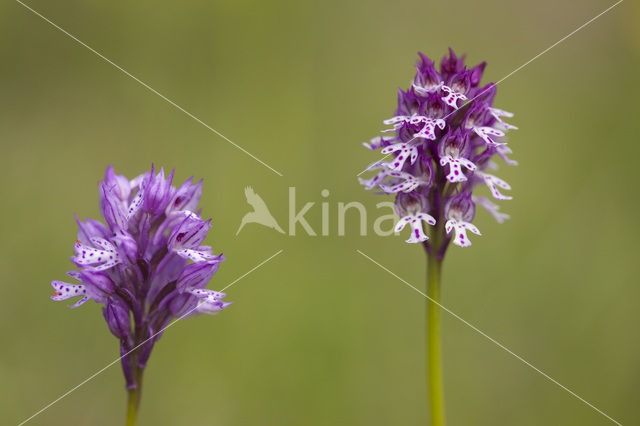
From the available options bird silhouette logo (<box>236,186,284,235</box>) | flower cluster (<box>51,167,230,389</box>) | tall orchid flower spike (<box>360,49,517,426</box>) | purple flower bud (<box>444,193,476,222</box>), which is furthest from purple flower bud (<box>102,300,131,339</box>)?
bird silhouette logo (<box>236,186,284,235</box>)

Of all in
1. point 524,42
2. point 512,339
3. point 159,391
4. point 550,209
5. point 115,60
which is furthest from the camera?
point 524,42

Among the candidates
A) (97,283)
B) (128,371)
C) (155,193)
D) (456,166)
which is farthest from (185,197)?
(456,166)

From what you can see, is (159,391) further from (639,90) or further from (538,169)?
(639,90)

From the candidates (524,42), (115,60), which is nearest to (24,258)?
(115,60)

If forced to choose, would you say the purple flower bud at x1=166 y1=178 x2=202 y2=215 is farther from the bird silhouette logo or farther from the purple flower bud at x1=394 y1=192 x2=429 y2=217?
the bird silhouette logo

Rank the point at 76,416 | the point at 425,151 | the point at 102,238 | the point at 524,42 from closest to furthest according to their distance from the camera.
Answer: the point at 102,238 < the point at 425,151 < the point at 76,416 < the point at 524,42

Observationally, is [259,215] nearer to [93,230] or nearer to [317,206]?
[317,206]
